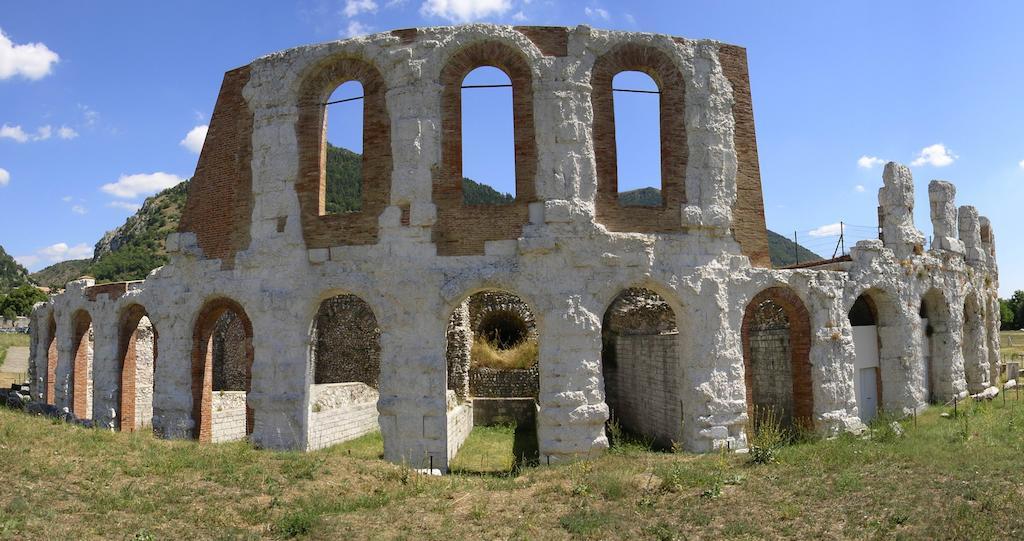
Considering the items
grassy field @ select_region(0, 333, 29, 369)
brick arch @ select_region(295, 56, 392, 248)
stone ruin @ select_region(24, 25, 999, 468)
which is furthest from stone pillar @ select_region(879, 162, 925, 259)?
grassy field @ select_region(0, 333, 29, 369)

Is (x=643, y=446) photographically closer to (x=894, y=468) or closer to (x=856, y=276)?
(x=894, y=468)

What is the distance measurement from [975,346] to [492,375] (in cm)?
1281

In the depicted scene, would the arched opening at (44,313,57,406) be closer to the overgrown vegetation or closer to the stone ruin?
the stone ruin

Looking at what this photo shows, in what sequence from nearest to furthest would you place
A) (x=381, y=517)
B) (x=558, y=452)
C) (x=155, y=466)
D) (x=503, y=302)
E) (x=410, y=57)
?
(x=381, y=517) → (x=155, y=466) → (x=558, y=452) → (x=410, y=57) → (x=503, y=302)

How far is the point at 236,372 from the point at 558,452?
632 inches

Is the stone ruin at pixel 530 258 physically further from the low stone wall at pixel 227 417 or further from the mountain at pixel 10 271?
the mountain at pixel 10 271

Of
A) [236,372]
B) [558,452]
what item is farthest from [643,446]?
[236,372]

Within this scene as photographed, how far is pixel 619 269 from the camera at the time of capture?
1291cm

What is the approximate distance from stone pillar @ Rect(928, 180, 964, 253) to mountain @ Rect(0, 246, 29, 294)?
104 m

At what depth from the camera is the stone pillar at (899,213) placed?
51.9ft

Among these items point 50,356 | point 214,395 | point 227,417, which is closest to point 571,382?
point 227,417

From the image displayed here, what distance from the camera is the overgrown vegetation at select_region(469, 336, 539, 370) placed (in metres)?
21.6

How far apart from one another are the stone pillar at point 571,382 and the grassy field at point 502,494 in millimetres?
598

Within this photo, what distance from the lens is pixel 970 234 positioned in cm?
1939
